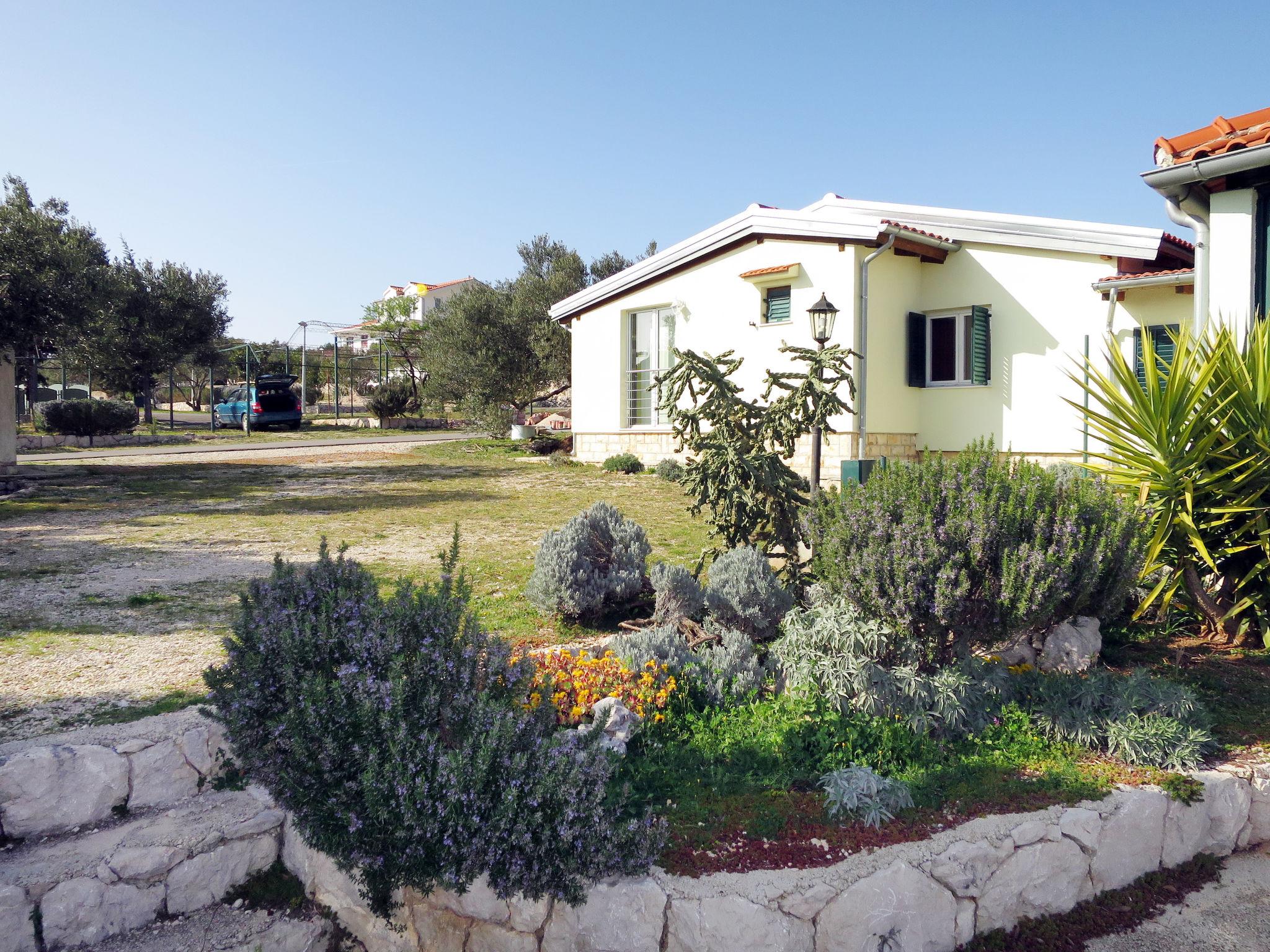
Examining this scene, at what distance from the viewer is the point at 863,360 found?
13422 mm

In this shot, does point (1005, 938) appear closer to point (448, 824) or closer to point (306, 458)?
point (448, 824)

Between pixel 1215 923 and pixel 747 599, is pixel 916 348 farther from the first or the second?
pixel 1215 923

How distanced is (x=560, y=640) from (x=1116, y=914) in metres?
3.21

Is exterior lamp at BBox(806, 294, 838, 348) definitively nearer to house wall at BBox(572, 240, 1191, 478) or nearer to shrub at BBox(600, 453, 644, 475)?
house wall at BBox(572, 240, 1191, 478)

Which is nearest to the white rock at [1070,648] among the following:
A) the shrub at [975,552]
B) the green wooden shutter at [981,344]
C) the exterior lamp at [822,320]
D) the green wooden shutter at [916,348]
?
the shrub at [975,552]

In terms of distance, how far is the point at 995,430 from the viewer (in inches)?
546

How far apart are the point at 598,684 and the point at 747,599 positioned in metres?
1.42

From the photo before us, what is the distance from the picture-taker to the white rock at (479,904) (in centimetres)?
300

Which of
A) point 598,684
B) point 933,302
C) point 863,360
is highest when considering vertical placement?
point 933,302

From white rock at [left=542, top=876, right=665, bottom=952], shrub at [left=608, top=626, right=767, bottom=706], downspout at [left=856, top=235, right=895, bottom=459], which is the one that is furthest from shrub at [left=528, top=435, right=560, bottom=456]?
white rock at [left=542, top=876, right=665, bottom=952]

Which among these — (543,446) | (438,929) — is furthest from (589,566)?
(543,446)

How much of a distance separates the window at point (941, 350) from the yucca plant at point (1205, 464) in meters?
8.97

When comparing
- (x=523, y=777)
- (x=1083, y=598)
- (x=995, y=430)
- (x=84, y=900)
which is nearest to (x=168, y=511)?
(x=84, y=900)

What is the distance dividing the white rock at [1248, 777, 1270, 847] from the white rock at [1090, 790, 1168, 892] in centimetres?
57
